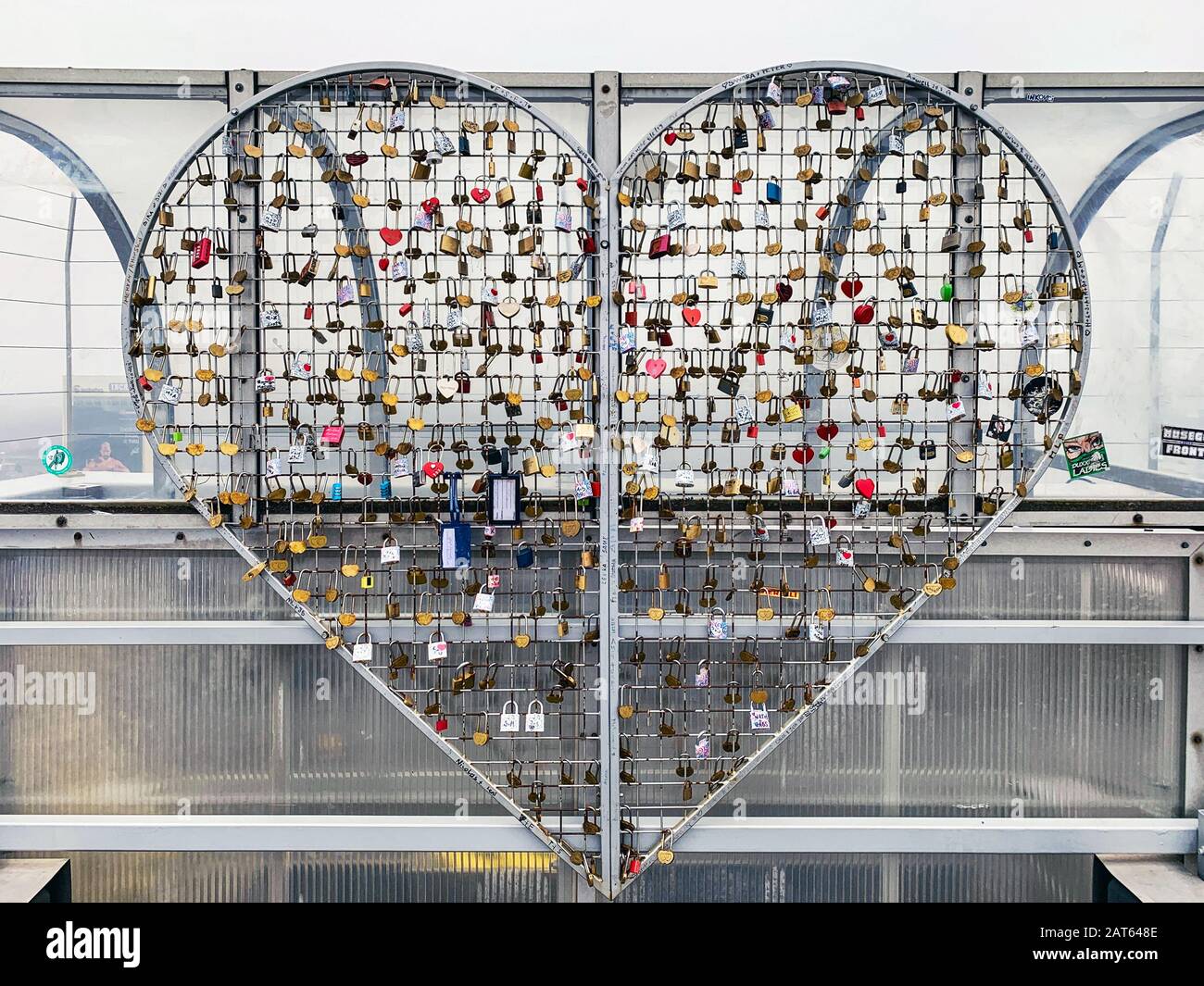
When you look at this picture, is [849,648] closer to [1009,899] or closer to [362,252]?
[1009,899]

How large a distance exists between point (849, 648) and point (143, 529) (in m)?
2.05

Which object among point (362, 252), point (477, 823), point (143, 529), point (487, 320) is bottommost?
point (477, 823)

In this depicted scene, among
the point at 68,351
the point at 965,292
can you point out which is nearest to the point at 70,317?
the point at 68,351

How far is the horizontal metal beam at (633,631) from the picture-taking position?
7.93 feet

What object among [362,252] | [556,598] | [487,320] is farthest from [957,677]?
[362,252]

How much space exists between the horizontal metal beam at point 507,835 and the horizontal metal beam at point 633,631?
53 cm

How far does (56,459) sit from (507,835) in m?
1.69

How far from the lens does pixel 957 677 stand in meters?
2.54

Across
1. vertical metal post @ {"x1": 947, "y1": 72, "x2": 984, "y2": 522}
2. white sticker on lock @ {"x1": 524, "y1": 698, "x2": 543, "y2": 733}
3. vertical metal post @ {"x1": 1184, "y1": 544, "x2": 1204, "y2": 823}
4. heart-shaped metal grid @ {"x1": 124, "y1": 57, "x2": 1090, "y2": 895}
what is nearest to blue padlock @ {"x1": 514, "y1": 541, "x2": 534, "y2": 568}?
heart-shaped metal grid @ {"x1": 124, "y1": 57, "x2": 1090, "y2": 895}

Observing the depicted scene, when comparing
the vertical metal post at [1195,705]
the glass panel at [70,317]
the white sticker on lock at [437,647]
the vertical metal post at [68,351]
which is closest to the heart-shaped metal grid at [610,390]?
the white sticker on lock at [437,647]

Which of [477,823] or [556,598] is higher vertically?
[556,598]

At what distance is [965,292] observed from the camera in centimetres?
243

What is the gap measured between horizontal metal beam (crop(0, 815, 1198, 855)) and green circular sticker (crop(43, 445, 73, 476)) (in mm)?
1016
